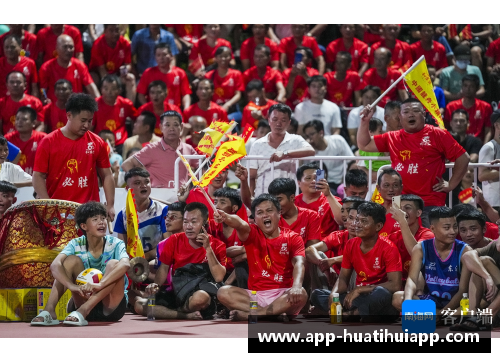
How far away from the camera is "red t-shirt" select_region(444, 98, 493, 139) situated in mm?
13289

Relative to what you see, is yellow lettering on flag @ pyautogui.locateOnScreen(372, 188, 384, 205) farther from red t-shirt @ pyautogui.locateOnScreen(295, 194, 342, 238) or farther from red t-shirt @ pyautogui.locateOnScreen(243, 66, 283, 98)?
red t-shirt @ pyautogui.locateOnScreen(243, 66, 283, 98)

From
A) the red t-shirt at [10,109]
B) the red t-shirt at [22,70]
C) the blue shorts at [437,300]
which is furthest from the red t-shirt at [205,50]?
the blue shorts at [437,300]

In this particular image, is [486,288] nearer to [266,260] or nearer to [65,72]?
[266,260]

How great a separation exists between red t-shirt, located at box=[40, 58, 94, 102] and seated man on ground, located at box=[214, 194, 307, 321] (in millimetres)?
5910

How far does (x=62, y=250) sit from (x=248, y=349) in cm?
273

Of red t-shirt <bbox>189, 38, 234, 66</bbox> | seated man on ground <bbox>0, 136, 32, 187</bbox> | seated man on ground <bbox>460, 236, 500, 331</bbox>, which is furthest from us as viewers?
red t-shirt <bbox>189, 38, 234, 66</bbox>

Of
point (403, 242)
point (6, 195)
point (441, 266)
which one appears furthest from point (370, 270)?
point (6, 195)

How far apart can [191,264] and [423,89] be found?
340 cm

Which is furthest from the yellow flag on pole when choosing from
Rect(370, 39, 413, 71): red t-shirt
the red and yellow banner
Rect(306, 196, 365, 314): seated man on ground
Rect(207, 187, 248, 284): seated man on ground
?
Rect(370, 39, 413, 71): red t-shirt

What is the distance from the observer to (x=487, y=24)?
Answer: 49.2 feet

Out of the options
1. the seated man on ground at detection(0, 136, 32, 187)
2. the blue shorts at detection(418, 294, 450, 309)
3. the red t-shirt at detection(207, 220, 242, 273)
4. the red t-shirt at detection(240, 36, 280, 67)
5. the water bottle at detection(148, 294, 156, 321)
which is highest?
the red t-shirt at detection(240, 36, 280, 67)

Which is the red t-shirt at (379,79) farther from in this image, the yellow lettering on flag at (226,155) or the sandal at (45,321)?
the sandal at (45,321)

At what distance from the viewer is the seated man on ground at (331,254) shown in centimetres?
856

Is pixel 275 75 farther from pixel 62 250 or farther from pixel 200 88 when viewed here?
pixel 62 250
